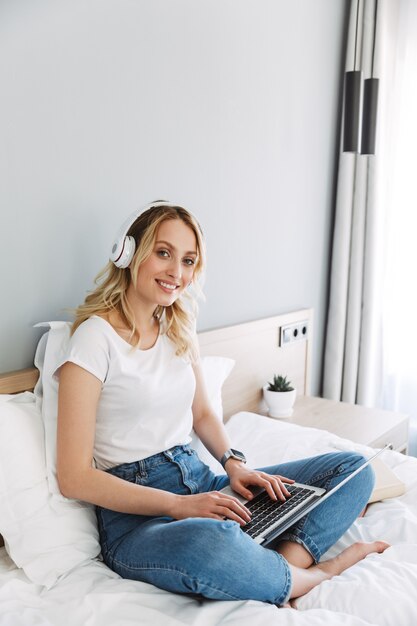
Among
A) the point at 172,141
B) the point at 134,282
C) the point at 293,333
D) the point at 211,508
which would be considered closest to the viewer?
the point at 211,508

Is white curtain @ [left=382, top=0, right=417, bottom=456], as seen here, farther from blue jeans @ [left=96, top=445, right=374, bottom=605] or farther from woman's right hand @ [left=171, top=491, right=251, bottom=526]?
woman's right hand @ [left=171, top=491, right=251, bottom=526]

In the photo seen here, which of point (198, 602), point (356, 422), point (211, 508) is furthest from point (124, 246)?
point (356, 422)

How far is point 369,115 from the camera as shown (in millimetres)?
2266

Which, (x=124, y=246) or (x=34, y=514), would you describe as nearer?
(x=34, y=514)

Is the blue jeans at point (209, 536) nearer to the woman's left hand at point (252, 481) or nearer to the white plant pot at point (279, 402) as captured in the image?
the woman's left hand at point (252, 481)

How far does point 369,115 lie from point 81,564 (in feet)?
5.99

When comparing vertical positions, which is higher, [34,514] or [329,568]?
[34,514]

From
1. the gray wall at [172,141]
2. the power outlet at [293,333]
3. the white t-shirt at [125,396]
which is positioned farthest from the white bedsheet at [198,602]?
the power outlet at [293,333]

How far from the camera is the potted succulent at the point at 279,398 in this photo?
7.23 ft

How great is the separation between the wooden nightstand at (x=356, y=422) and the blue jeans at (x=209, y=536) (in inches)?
24.4

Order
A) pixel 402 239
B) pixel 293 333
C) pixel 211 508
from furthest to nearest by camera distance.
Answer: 1. pixel 402 239
2. pixel 293 333
3. pixel 211 508

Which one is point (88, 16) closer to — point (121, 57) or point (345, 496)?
point (121, 57)

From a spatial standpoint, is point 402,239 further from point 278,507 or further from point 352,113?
point 278,507

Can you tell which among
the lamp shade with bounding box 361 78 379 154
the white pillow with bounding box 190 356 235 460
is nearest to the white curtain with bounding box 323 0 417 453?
the lamp shade with bounding box 361 78 379 154
